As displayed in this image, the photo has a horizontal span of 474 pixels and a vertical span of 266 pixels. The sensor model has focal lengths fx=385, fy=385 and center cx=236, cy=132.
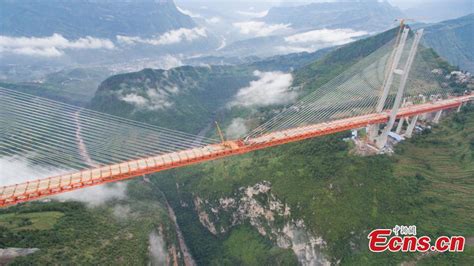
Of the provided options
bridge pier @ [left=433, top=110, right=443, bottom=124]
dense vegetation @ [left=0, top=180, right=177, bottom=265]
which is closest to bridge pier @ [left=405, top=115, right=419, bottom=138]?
bridge pier @ [left=433, top=110, right=443, bottom=124]

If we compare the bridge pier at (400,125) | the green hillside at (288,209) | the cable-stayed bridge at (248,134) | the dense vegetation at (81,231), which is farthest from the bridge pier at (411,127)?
the dense vegetation at (81,231)

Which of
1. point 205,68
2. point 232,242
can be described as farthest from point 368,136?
point 205,68

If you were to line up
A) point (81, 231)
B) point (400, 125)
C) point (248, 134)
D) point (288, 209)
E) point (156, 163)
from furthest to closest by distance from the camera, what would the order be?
point (400, 125) → point (288, 209) → point (81, 231) → point (248, 134) → point (156, 163)

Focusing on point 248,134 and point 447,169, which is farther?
point 447,169

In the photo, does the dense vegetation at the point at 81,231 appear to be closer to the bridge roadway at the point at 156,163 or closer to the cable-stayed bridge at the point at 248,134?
the cable-stayed bridge at the point at 248,134

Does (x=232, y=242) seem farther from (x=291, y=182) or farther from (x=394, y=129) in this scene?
(x=394, y=129)

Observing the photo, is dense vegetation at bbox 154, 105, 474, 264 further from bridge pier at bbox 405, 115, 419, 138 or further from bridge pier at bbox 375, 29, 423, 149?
bridge pier at bbox 375, 29, 423, 149

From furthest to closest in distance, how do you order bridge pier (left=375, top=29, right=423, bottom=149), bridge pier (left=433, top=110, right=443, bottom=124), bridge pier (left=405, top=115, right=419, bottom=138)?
bridge pier (left=433, top=110, right=443, bottom=124)
bridge pier (left=405, top=115, right=419, bottom=138)
bridge pier (left=375, top=29, right=423, bottom=149)

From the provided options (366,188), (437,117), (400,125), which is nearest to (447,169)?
(400,125)

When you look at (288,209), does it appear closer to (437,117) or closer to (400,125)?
(400,125)
